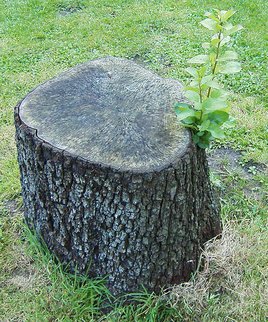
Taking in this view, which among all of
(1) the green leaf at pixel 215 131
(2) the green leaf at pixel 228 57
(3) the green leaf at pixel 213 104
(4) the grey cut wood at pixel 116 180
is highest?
(2) the green leaf at pixel 228 57

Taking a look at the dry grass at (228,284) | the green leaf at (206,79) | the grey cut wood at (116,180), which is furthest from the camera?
the dry grass at (228,284)

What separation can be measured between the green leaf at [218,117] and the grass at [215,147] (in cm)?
74

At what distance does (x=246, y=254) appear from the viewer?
2678 mm

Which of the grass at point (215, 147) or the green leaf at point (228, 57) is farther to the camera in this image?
the grass at point (215, 147)

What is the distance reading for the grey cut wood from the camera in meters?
2.19

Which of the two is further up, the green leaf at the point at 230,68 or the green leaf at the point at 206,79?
the green leaf at the point at 230,68

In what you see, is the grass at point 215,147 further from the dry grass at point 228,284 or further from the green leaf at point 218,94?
the green leaf at point 218,94

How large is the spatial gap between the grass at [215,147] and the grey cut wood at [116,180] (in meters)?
0.13

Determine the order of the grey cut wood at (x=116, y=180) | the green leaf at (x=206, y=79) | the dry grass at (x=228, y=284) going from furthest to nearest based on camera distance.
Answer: the dry grass at (x=228, y=284)
the green leaf at (x=206, y=79)
the grey cut wood at (x=116, y=180)

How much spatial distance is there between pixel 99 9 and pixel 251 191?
3.88 m

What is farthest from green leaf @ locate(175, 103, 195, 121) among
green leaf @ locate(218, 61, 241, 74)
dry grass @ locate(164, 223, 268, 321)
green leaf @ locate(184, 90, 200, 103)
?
dry grass @ locate(164, 223, 268, 321)

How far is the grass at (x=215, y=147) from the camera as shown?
8.06 ft

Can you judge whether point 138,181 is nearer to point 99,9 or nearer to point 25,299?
point 25,299

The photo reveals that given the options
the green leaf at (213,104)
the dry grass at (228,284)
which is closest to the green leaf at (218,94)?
the green leaf at (213,104)
